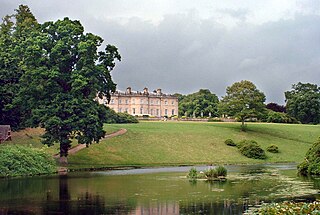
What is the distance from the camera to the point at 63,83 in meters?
55.9

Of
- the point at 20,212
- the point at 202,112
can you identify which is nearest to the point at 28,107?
the point at 20,212

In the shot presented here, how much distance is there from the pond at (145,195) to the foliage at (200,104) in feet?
376

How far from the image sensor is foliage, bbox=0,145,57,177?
44250 mm

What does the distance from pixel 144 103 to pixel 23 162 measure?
104 metres

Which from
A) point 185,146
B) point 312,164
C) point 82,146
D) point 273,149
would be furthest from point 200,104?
point 312,164

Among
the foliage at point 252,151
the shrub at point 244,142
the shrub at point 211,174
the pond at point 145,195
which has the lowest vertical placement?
the pond at point 145,195

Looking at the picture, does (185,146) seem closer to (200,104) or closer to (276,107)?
(276,107)

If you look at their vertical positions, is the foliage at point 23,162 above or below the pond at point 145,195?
above

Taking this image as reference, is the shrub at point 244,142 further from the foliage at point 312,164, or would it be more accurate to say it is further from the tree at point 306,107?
the tree at point 306,107

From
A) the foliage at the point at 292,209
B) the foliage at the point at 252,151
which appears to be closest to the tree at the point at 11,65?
the foliage at the point at 252,151

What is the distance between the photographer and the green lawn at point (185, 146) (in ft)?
197

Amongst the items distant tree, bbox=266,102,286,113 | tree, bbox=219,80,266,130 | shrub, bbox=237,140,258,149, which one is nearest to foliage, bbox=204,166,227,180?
shrub, bbox=237,140,258,149

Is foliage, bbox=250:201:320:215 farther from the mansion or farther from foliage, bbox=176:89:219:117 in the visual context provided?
foliage, bbox=176:89:219:117

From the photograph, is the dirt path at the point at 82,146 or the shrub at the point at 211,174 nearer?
the shrub at the point at 211,174
